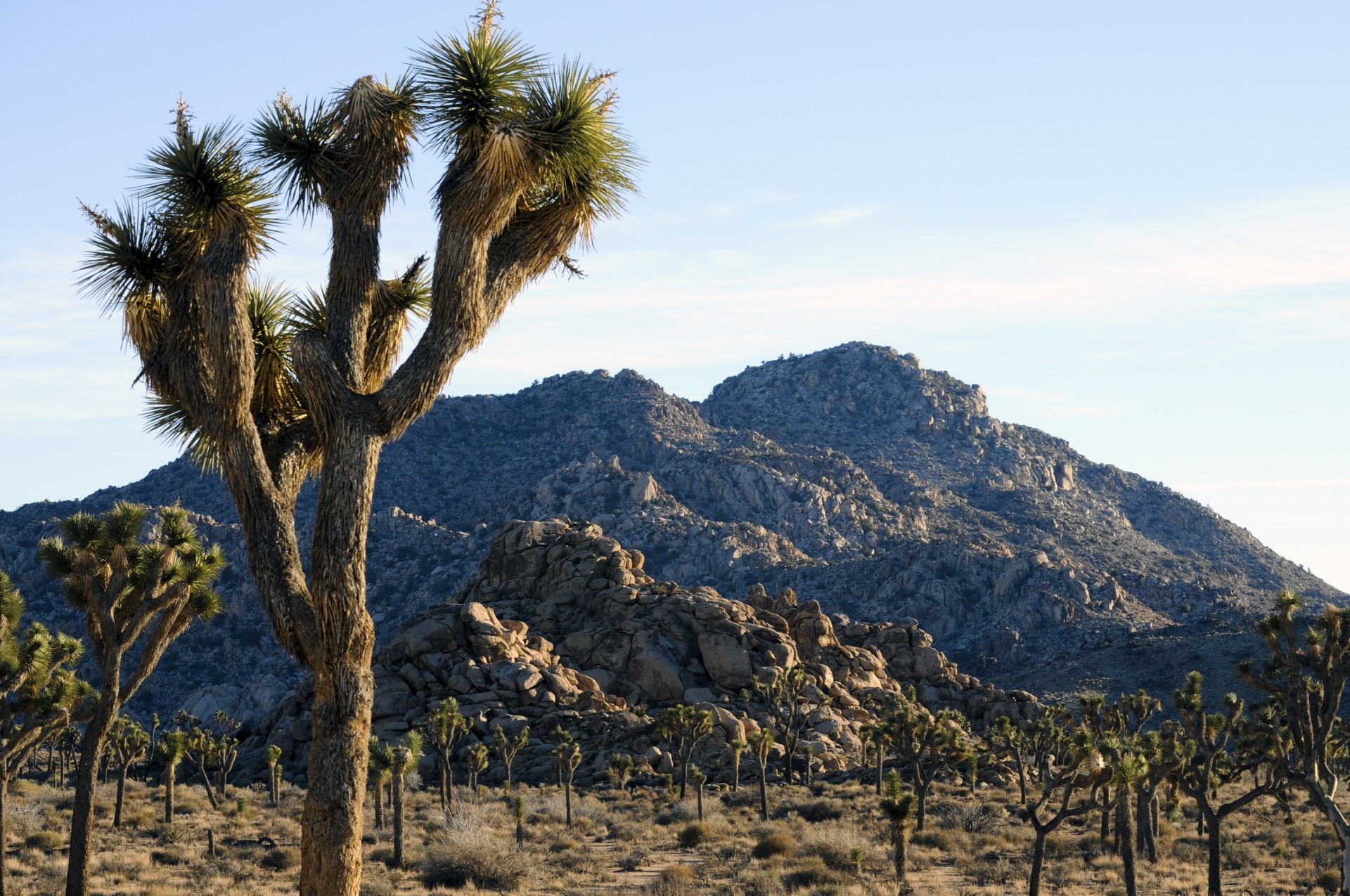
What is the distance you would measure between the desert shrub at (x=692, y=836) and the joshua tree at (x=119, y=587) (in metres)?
18.6

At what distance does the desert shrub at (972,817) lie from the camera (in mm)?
37125

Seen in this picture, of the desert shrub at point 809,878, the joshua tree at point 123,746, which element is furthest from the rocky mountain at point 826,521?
the desert shrub at point 809,878

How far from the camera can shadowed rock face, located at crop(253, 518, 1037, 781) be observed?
56281mm

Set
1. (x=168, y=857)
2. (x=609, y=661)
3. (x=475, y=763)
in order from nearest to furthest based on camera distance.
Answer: (x=168, y=857)
(x=475, y=763)
(x=609, y=661)

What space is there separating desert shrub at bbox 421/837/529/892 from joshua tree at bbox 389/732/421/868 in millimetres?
2323

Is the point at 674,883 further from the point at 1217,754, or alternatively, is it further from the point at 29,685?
the point at 1217,754

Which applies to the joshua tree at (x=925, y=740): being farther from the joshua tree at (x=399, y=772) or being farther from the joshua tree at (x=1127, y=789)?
the joshua tree at (x=399, y=772)

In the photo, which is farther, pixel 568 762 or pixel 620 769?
pixel 620 769

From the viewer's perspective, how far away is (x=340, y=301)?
9.44 metres

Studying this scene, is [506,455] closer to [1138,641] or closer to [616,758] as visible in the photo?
[1138,641]

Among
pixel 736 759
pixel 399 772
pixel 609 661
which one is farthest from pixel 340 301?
pixel 609 661

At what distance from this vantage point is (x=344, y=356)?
9344 mm

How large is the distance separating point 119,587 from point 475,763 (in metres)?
32.1

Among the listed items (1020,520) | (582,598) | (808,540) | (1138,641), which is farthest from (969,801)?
(1020,520)
